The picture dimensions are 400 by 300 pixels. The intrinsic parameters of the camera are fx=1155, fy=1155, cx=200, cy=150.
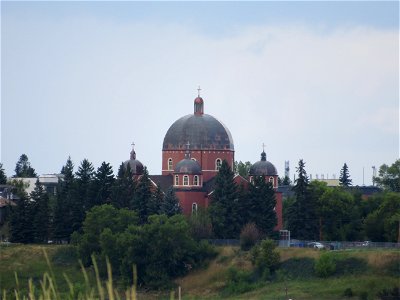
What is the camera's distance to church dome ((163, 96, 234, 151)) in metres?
98.9

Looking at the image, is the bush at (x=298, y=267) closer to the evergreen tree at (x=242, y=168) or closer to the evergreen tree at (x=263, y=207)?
the evergreen tree at (x=263, y=207)

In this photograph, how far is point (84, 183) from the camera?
93.7 metres

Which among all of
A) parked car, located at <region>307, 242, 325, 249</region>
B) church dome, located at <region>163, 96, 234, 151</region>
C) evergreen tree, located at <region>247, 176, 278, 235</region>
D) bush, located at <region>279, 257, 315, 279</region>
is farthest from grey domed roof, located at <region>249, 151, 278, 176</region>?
bush, located at <region>279, 257, 315, 279</region>

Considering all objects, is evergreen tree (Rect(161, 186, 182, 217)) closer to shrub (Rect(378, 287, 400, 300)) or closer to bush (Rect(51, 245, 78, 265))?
bush (Rect(51, 245, 78, 265))

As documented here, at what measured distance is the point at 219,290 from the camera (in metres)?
72.7

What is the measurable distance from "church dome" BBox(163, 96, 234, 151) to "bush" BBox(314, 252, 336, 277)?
98.6ft

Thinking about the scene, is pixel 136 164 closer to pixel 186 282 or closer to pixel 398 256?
pixel 186 282

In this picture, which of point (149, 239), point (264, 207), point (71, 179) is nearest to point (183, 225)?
point (149, 239)

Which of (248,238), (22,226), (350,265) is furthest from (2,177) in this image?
(350,265)

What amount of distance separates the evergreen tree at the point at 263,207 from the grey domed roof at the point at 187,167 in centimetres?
640

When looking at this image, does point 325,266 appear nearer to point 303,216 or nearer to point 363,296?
point 363,296

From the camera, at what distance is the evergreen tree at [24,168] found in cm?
15246

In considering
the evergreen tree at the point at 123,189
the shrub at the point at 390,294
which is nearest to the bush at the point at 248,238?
the evergreen tree at the point at 123,189

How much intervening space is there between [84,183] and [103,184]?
2480mm
